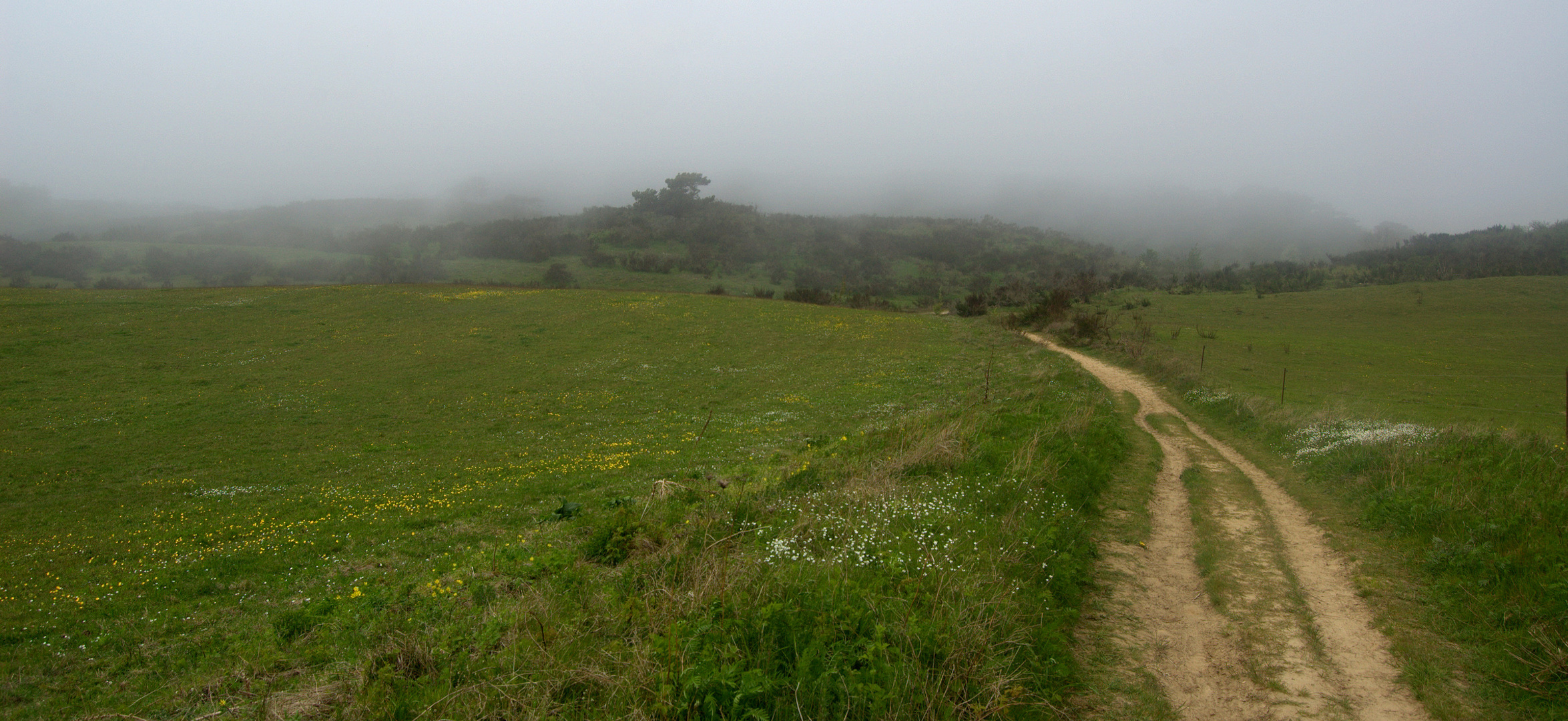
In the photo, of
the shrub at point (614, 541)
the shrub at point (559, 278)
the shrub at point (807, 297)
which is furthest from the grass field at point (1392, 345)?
the shrub at point (559, 278)

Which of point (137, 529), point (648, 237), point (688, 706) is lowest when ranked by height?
point (137, 529)

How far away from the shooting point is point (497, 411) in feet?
76.3

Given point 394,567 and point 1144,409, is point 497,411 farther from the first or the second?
point 1144,409

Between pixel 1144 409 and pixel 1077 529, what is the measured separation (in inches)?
582

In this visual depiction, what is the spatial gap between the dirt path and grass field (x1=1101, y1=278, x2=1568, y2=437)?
28.0ft

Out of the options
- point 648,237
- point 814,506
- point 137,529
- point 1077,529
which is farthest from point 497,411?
point 648,237

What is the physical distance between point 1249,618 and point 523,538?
30.3ft

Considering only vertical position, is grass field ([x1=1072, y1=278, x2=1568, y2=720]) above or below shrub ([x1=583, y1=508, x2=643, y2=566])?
above

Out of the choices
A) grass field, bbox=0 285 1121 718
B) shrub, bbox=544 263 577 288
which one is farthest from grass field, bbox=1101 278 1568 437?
shrub, bbox=544 263 577 288

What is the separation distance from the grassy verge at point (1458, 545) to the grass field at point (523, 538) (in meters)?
2.98

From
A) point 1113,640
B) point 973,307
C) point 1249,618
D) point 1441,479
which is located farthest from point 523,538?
point 973,307

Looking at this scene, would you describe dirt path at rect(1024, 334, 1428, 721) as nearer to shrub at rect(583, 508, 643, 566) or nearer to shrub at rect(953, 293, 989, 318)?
shrub at rect(583, 508, 643, 566)

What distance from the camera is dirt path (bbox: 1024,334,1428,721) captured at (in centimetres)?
525

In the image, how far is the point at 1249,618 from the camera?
6.59 m
